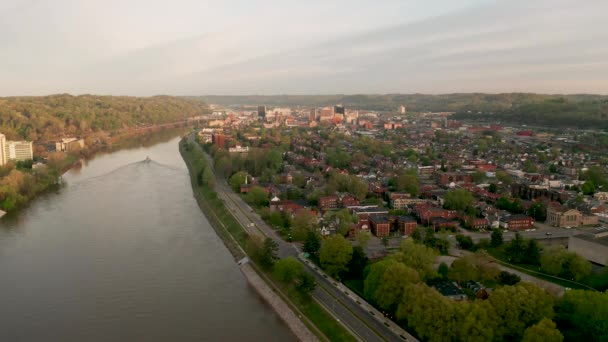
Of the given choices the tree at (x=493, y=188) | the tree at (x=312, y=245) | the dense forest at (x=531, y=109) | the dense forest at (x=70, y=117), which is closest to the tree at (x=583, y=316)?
the tree at (x=312, y=245)

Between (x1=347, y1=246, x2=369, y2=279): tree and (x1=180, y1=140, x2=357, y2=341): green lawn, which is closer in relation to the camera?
(x1=180, y1=140, x2=357, y2=341): green lawn

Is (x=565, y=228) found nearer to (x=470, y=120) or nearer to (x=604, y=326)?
(x=604, y=326)

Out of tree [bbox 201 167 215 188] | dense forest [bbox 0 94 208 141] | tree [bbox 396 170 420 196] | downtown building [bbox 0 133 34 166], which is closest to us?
tree [bbox 396 170 420 196]

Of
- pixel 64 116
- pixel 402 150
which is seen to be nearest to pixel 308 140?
pixel 402 150

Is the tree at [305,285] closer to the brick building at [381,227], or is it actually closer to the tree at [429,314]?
the tree at [429,314]

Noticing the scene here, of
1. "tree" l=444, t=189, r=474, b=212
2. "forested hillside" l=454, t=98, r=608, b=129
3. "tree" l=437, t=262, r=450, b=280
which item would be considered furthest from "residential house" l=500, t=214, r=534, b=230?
"forested hillside" l=454, t=98, r=608, b=129

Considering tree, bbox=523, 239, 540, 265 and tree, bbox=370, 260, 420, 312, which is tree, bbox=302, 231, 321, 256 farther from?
tree, bbox=523, 239, 540, 265

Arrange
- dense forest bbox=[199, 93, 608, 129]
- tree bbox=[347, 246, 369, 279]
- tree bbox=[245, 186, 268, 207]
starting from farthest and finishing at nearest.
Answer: dense forest bbox=[199, 93, 608, 129] → tree bbox=[245, 186, 268, 207] → tree bbox=[347, 246, 369, 279]
